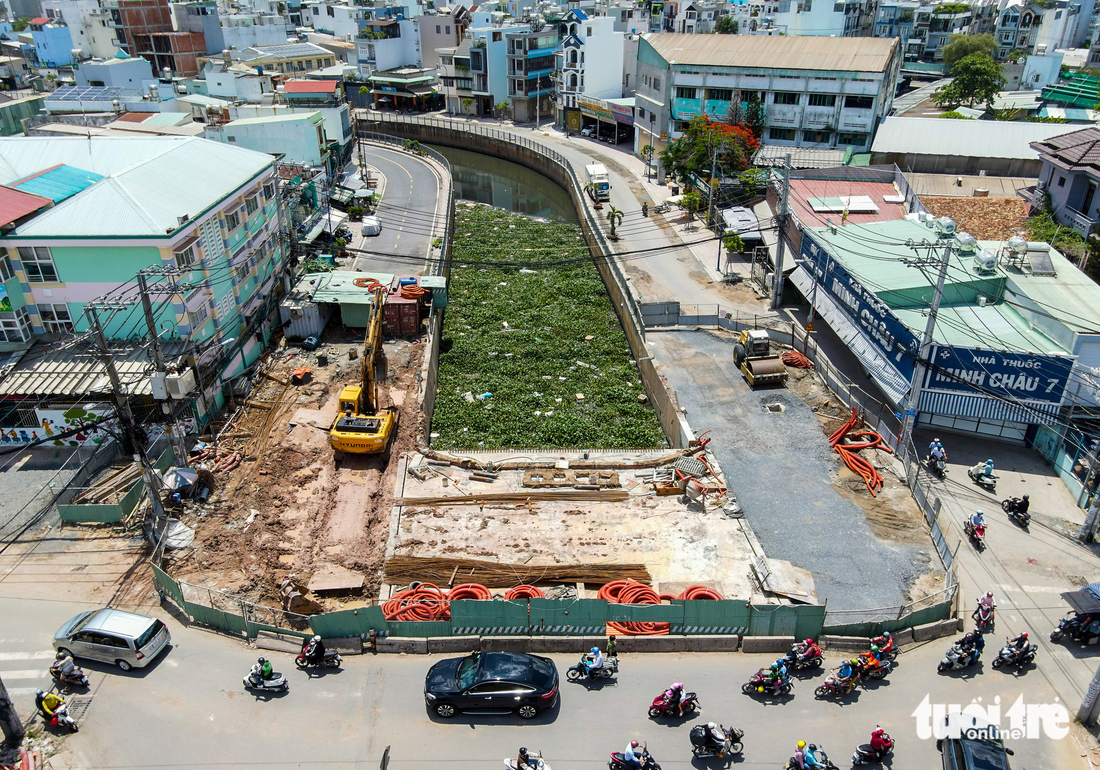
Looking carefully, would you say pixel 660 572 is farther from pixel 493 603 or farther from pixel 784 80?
pixel 784 80

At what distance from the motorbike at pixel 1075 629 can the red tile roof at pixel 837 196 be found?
26.1 meters

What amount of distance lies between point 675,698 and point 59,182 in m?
34.5

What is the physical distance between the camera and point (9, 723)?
1827 cm

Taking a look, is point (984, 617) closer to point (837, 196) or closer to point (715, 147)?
point (837, 196)

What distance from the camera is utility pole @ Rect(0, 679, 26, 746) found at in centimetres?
1789

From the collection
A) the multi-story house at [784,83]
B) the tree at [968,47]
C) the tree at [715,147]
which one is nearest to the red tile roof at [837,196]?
the tree at [715,147]

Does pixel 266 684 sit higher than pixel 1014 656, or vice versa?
pixel 266 684

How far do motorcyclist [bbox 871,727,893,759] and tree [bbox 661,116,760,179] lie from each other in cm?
4742

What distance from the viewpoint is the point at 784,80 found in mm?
64250

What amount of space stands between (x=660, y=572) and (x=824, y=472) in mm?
8927

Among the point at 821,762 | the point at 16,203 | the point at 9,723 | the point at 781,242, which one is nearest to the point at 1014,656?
the point at 821,762

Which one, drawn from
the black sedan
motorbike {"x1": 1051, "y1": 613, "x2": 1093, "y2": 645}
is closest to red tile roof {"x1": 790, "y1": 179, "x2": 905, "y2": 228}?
motorbike {"x1": 1051, "y1": 613, "x2": 1093, "y2": 645}

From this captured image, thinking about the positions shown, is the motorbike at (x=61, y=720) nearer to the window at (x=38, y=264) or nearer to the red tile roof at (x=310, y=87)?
the window at (x=38, y=264)

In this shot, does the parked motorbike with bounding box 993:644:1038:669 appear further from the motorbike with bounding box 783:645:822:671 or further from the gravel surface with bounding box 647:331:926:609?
the motorbike with bounding box 783:645:822:671
